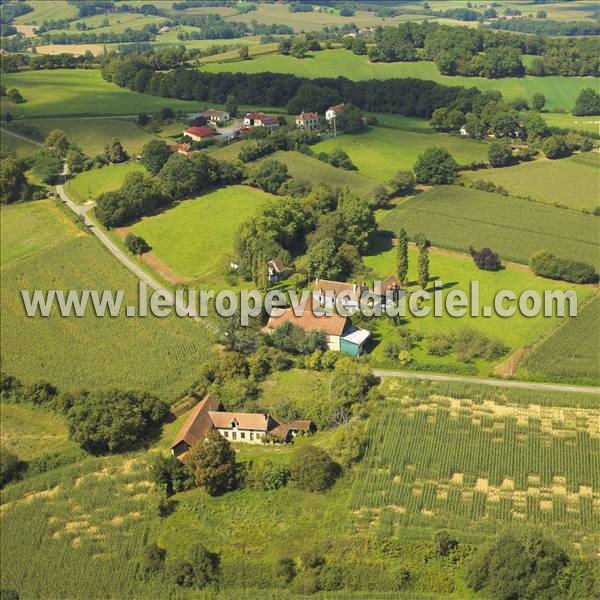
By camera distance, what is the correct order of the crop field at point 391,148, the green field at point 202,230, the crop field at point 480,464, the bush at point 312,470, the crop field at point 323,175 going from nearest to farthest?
the crop field at point 480,464, the bush at point 312,470, the green field at point 202,230, the crop field at point 323,175, the crop field at point 391,148

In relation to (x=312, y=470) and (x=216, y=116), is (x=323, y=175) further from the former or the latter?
(x=312, y=470)

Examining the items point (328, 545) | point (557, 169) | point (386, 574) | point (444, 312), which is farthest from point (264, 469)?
point (557, 169)

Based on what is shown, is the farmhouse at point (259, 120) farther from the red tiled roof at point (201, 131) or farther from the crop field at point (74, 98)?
the crop field at point (74, 98)

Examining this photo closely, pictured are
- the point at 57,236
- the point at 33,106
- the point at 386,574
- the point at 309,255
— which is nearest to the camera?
the point at 386,574

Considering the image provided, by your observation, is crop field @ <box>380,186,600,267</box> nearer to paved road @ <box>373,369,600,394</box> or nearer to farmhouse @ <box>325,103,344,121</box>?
paved road @ <box>373,369,600,394</box>

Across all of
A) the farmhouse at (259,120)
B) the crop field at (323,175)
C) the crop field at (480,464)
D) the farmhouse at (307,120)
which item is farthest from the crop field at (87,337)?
the farmhouse at (307,120)

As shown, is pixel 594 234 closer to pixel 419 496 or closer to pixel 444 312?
pixel 444 312

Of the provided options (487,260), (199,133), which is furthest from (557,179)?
(199,133)
